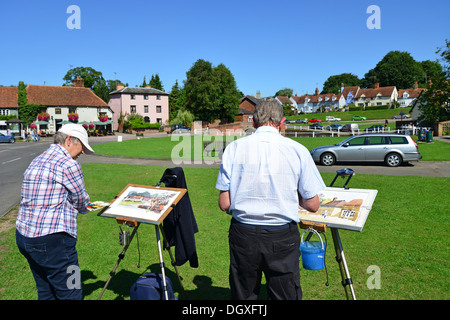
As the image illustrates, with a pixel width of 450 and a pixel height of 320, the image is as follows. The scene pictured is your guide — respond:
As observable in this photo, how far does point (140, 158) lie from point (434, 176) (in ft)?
57.1

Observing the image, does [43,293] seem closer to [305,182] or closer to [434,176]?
[305,182]

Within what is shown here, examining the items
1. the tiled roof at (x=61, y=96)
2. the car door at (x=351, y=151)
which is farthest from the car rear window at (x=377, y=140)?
the tiled roof at (x=61, y=96)

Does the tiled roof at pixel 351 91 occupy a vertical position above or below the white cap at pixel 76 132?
above

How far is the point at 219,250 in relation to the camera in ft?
20.2

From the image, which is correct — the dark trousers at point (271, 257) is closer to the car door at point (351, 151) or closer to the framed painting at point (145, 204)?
the framed painting at point (145, 204)

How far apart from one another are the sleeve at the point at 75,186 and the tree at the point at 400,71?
139634 millimetres

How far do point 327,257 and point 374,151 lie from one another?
44.6ft

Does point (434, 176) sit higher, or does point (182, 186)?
point (182, 186)

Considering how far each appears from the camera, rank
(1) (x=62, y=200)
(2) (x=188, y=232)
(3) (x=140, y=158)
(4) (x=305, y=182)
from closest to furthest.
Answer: (4) (x=305, y=182) < (1) (x=62, y=200) < (2) (x=188, y=232) < (3) (x=140, y=158)

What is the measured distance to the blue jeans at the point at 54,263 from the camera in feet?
10.3

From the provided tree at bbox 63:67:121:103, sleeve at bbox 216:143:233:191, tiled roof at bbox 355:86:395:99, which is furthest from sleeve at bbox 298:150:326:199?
tiled roof at bbox 355:86:395:99
